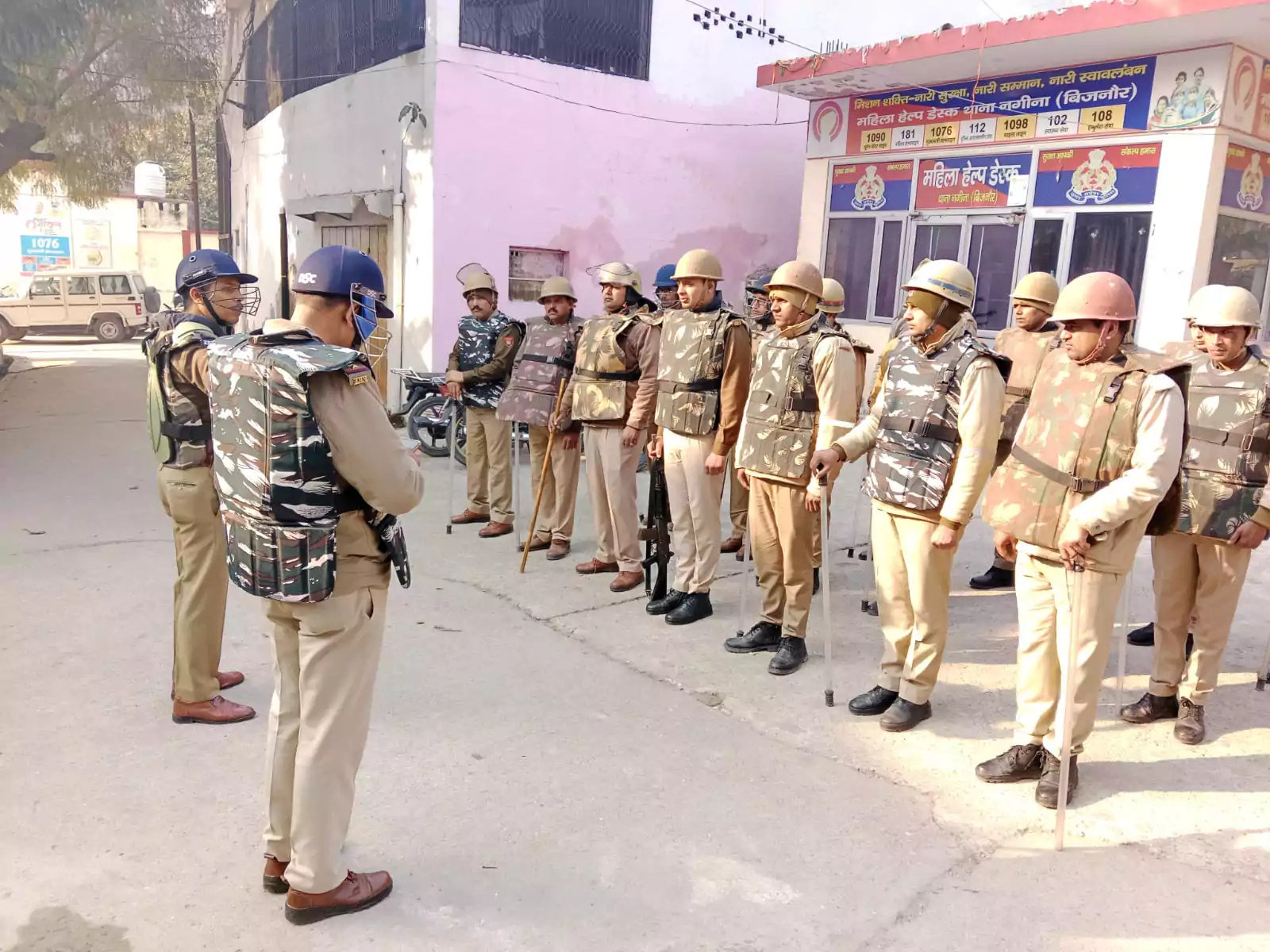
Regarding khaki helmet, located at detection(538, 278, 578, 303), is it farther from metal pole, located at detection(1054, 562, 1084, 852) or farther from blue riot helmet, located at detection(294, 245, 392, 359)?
metal pole, located at detection(1054, 562, 1084, 852)

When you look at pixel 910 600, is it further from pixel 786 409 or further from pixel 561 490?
pixel 561 490

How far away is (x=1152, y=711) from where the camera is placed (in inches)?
159

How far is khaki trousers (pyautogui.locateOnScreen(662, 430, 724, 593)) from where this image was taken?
513 cm

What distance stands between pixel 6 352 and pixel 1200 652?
878 inches

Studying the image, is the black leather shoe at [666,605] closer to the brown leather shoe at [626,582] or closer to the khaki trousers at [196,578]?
the brown leather shoe at [626,582]

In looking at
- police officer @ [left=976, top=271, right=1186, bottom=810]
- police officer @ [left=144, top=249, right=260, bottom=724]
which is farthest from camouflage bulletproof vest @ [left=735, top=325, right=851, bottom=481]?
police officer @ [left=144, top=249, right=260, bottom=724]

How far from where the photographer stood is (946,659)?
15.5 ft

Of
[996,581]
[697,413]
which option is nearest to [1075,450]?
[697,413]

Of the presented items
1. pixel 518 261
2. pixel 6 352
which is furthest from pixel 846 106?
pixel 6 352

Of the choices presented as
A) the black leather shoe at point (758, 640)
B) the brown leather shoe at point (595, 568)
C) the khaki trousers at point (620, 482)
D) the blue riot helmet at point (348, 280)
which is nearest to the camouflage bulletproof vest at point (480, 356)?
the khaki trousers at point (620, 482)

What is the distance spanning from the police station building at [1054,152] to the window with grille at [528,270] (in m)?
3.30

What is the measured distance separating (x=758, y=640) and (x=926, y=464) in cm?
141

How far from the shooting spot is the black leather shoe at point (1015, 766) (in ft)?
11.4

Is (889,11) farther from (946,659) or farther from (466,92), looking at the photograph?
(946,659)
